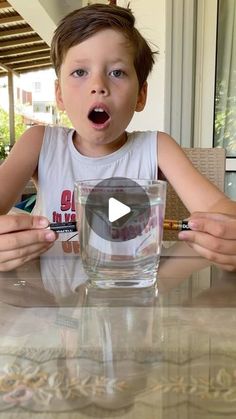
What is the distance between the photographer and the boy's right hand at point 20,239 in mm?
534

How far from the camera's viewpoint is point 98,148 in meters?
1.03

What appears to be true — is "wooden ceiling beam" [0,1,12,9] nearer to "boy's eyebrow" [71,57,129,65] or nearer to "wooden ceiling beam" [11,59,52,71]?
"wooden ceiling beam" [11,59,52,71]

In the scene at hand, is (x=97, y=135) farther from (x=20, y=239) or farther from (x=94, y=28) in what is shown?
(x=20, y=239)

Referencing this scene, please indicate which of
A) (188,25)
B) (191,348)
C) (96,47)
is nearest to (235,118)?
(188,25)

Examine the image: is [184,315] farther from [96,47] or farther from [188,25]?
[188,25]

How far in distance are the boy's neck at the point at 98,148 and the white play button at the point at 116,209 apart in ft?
1.87

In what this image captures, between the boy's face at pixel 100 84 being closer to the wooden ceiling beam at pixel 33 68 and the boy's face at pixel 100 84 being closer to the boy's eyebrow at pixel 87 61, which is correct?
the boy's eyebrow at pixel 87 61

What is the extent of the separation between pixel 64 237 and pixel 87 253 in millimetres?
409

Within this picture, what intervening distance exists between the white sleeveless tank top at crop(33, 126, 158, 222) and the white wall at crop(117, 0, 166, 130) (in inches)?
43.9

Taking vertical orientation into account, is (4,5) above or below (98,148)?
above

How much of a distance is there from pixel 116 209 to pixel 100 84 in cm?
46

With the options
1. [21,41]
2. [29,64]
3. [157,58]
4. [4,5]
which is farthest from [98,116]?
[29,64]

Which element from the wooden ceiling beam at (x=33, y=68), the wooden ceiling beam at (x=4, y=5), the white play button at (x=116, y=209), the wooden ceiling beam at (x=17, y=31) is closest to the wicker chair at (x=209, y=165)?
the white play button at (x=116, y=209)

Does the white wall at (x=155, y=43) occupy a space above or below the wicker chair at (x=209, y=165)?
above
